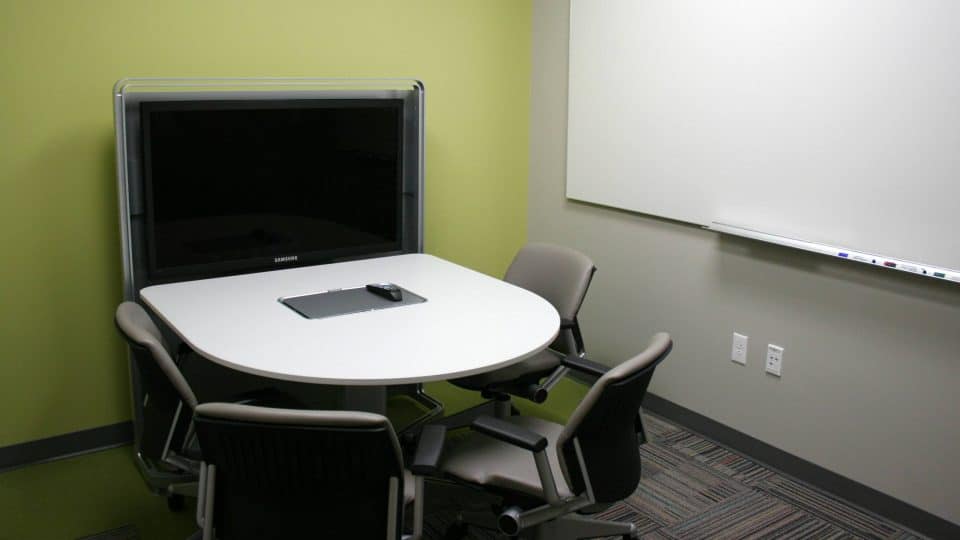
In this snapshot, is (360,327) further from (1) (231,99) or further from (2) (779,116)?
(2) (779,116)

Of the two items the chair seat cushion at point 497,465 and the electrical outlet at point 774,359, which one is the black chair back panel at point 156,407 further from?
the electrical outlet at point 774,359

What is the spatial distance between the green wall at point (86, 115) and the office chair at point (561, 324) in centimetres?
119

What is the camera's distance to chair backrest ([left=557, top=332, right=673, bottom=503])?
2.29 meters

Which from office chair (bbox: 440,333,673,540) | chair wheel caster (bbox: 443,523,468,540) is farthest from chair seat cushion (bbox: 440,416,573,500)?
chair wheel caster (bbox: 443,523,468,540)

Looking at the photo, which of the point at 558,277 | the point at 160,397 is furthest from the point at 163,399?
the point at 558,277

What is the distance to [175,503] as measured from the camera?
3.17 metres

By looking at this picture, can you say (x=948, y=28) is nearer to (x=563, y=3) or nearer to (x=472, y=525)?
(x=563, y=3)

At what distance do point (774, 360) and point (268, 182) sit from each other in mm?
2139

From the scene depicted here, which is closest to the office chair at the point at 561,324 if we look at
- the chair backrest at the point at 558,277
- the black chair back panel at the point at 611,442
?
the chair backrest at the point at 558,277

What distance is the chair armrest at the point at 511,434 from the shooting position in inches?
90.2

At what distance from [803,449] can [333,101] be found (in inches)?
91.5

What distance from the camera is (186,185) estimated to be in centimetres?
333

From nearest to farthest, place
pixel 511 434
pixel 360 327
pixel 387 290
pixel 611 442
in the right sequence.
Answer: pixel 511 434 < pixel 611 442 < pixel 360 327 < pixel 387 290

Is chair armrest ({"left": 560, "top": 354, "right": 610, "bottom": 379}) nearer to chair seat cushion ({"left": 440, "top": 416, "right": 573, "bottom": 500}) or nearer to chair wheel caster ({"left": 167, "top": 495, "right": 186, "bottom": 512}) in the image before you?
chair seat cushion ({"left": 440, "top": 416, "right": 573, "bottom": 500})
